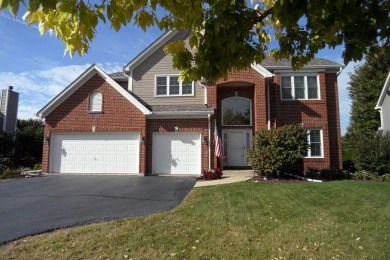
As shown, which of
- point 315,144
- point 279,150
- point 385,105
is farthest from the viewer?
point 385,105

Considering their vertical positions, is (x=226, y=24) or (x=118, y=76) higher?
(x=118, y=76)

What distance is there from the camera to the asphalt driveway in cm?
712

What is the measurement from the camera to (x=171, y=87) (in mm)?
18156

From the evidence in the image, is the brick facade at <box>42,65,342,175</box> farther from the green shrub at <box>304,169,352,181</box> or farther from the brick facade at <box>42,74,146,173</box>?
the green shrub at <box>304,169,352,181</box>

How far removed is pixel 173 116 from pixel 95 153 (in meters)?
4.57

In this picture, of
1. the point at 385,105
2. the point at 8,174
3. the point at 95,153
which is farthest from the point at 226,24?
the point at 385,105

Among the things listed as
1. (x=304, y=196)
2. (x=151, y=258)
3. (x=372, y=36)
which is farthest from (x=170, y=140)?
(x=372, y=36)

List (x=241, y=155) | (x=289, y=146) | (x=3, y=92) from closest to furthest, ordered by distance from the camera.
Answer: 1. (x=289, y=146)
2. (x=241, y=155)
3. (x=3, y=92)

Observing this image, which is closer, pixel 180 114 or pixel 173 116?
pixel 180 114

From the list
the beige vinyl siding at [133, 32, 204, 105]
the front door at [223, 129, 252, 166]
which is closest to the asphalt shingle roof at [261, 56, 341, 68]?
the front door at [223, 129, 252, 166]

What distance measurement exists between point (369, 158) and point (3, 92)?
29035 mm

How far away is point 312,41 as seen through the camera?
510cm

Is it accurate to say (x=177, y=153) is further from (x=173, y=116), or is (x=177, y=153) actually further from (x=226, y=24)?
(x=226, y=24)

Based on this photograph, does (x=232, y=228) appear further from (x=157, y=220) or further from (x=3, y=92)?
(x=3, y=92)
